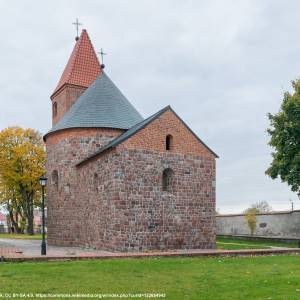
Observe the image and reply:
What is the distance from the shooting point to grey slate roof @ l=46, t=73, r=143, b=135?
1019 inches

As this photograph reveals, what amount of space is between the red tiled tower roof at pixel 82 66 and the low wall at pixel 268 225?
17.8m

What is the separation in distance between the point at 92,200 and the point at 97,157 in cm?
237

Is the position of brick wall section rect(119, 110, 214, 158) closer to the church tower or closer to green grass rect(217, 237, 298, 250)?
green grass rect(217, 237, 298, 250)

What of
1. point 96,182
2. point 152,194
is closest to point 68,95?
point 96,182

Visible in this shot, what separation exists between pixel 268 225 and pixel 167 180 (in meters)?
16.1

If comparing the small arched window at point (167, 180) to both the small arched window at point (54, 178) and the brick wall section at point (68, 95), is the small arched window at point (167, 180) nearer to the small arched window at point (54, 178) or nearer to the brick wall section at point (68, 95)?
the small arched window at point (54, 178)

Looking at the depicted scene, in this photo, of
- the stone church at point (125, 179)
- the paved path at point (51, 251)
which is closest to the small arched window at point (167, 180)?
the stone church at point (125, 179)

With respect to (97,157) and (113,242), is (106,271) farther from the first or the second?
(97,157)

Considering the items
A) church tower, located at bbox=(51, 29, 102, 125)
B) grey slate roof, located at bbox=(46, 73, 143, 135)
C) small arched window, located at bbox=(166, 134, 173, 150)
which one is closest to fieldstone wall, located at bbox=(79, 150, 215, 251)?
small arched window, located at bbox=(166, 134, 173, 150)

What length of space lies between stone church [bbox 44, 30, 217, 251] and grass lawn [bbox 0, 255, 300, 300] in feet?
19.0

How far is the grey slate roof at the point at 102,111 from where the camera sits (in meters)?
25.9

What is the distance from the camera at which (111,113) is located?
86.5 ft

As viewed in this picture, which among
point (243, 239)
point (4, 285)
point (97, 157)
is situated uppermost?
point (97, 157)

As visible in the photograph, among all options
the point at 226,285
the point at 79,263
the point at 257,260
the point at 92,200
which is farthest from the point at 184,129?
the point at 226,285
